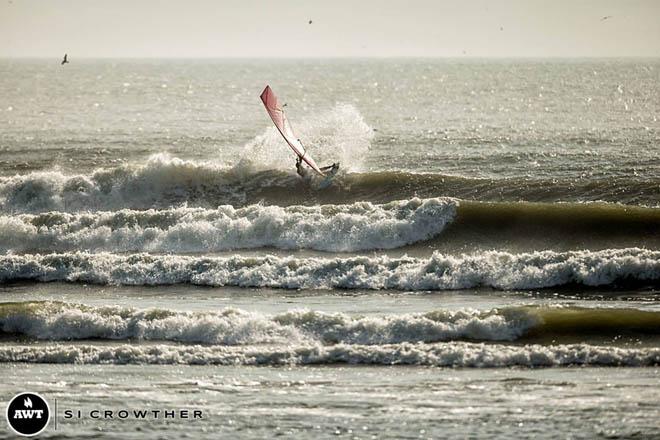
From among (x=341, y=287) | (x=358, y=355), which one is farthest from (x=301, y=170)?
(x=358, y=355)

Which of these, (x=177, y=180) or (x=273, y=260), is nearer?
(x=273, y=260)

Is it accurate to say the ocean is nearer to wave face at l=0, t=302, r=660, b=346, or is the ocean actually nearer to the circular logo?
wave face at l=0, t=302, r=660, b=346

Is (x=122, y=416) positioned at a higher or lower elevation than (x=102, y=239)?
lower

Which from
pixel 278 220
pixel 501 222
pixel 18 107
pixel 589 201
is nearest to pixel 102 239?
pixel 278 220

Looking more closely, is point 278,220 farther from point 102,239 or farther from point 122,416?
point 122,416

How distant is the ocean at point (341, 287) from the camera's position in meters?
14.4

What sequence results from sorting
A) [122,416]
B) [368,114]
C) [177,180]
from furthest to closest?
[368,114]
[177,180]
[122,416]

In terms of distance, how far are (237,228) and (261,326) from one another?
890 centimetres

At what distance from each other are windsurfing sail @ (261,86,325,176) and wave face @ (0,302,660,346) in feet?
42.4

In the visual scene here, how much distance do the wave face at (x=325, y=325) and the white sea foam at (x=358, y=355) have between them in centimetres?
67

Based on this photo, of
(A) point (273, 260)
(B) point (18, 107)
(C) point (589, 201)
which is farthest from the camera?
(B) point (18, 107)

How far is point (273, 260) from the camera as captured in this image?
23.5 metres

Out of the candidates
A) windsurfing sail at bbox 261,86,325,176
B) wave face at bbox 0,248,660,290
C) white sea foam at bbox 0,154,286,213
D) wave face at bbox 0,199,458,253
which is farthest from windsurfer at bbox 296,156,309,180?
wave face at bbox 0,248,660,290

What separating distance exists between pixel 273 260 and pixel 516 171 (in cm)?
1339
